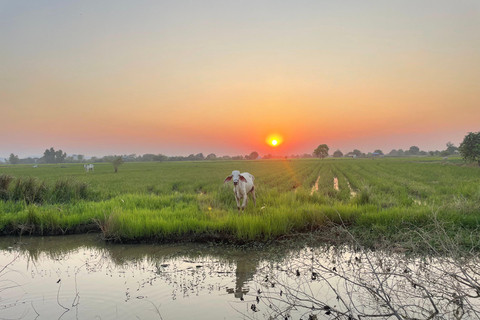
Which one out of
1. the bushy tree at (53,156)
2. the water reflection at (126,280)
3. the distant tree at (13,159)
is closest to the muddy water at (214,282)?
the water reflection at (126,280)

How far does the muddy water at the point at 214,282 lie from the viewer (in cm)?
384

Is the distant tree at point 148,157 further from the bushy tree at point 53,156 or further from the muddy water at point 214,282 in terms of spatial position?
the muddy water at point 214,282

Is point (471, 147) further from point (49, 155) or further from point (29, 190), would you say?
point (49, 155)

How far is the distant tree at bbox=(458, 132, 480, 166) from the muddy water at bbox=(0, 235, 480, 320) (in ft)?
158

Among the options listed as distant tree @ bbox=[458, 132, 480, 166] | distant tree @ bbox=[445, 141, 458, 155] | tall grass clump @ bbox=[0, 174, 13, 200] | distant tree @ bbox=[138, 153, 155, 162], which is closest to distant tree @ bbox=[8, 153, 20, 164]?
distant tree @ bbox=[138, 153, 155, 162]

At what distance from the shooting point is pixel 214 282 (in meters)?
4.97

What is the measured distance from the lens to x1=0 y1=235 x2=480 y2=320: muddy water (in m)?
3.84

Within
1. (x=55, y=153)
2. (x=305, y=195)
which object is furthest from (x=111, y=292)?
(x=55, y=153)

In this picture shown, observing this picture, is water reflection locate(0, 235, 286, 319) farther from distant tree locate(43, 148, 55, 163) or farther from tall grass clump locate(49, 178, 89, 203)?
distant tree locate(43, 148, 55, 163)

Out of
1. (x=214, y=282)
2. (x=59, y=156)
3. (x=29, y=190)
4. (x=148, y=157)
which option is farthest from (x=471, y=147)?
(x=59, y=156)

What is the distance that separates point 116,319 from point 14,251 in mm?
5147

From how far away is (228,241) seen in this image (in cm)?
739

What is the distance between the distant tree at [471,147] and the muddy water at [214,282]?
48196 mm

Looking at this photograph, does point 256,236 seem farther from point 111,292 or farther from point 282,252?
point 111,292
